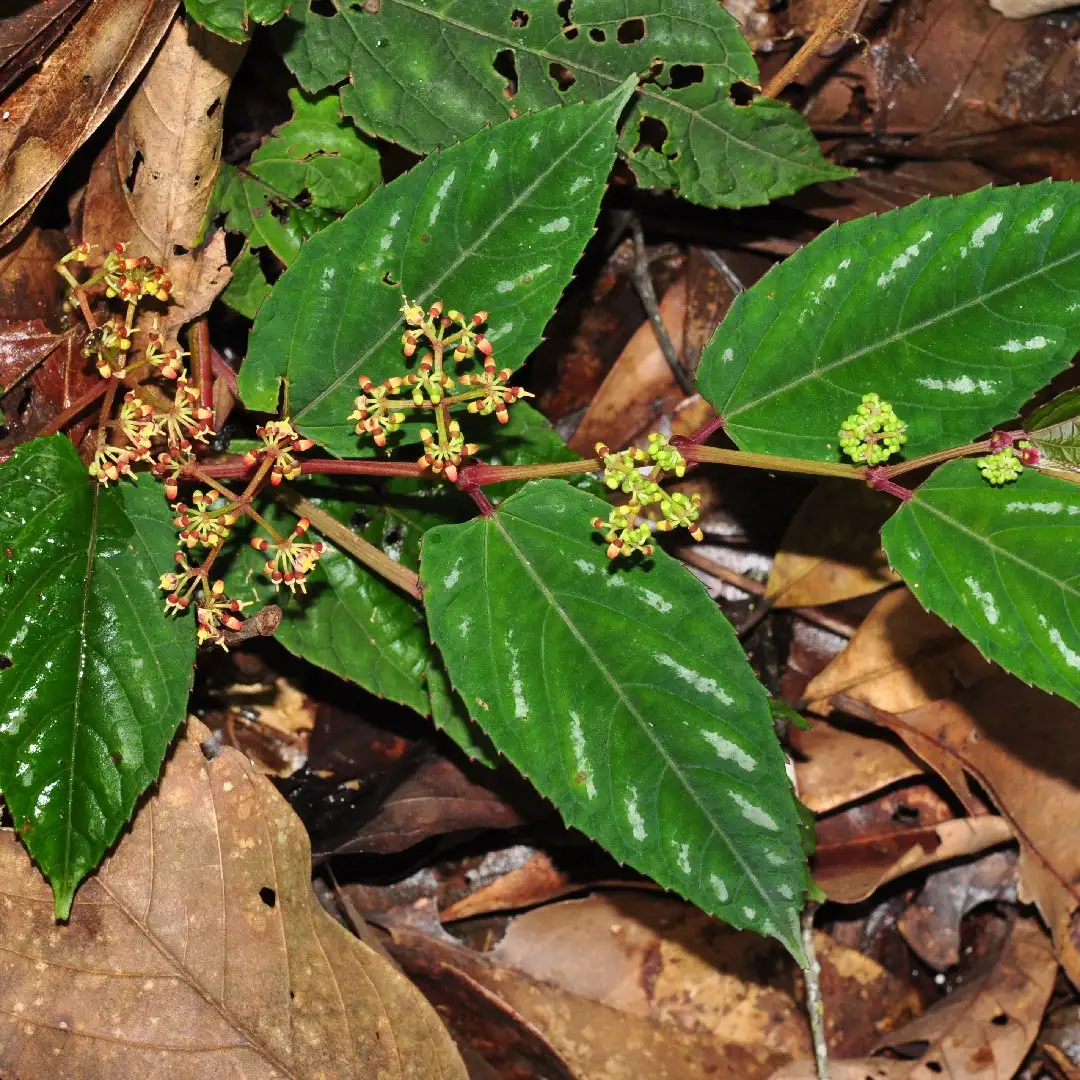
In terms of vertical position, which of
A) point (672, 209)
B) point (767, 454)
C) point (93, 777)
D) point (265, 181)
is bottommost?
point (93, 777)

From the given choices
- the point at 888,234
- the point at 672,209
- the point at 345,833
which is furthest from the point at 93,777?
the point at 672,209

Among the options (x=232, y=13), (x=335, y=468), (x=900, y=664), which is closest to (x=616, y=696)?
(x=335, y=468)

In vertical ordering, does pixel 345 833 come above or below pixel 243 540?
below

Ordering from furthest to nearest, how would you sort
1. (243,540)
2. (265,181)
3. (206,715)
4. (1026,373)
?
(206,715)
(265,181)
(243,540)
(1026,373)

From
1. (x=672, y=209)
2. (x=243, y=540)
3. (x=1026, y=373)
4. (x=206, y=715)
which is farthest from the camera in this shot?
(x=672, y=209)

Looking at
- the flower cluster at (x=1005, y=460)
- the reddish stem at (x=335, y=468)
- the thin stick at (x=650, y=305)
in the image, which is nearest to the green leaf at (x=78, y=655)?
the reddish stem at (x=335, y=468)

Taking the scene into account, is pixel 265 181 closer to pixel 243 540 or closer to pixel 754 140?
pixel 243 540

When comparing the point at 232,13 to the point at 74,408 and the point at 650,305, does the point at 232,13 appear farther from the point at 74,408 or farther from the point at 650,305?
the point at 650,305

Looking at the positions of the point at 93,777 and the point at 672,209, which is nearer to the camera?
the point at 93,777
